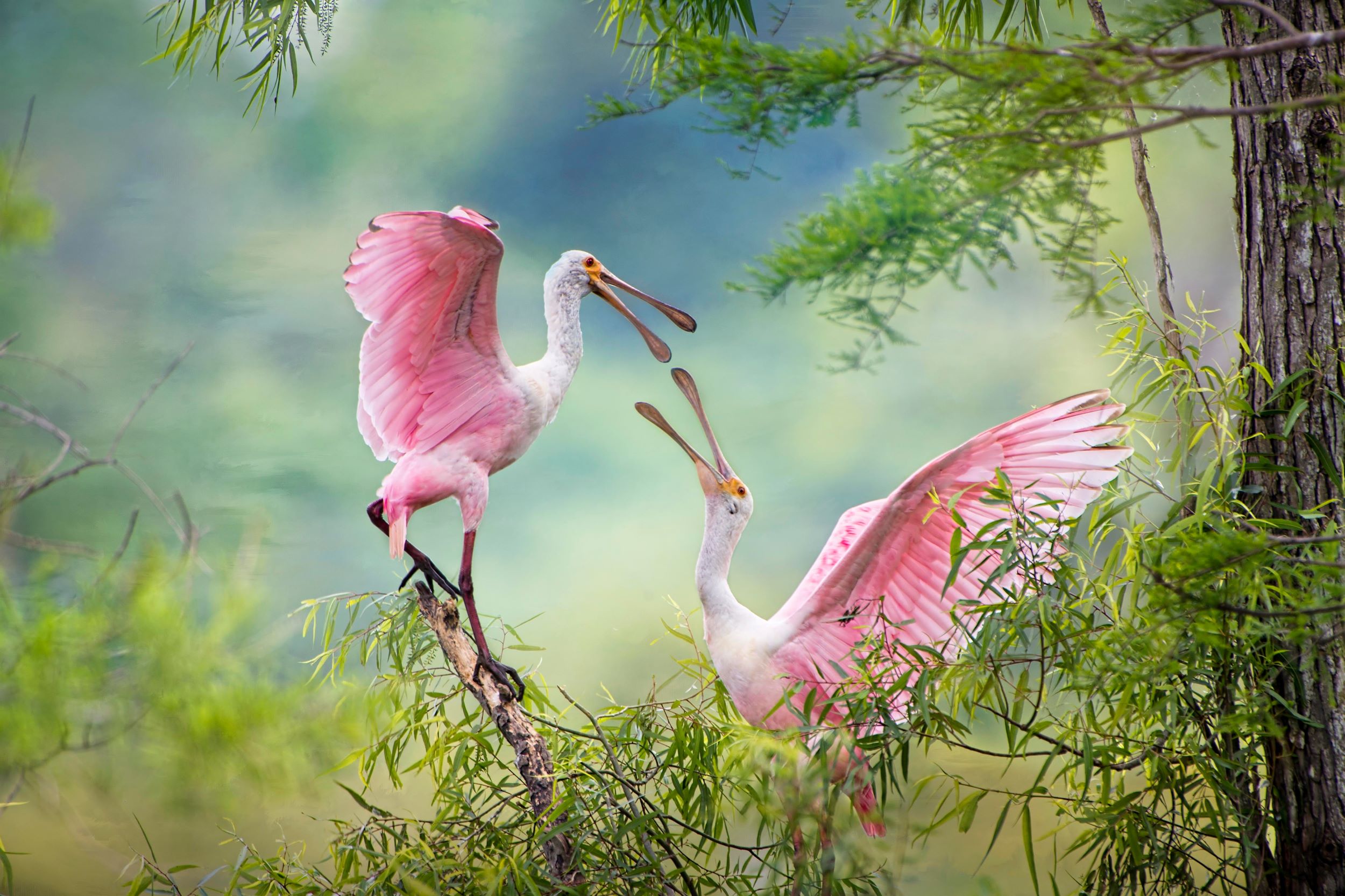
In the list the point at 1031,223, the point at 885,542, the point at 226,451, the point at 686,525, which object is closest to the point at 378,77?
the point at 226,451

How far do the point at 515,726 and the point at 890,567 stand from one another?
629 mm

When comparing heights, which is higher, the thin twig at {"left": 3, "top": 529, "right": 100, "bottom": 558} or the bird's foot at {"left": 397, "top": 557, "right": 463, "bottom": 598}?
the bird's foot at {"left": 397, "top": 557, "right": 463, "bottom": 598}

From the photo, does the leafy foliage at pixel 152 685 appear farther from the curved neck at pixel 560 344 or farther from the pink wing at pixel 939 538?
the pink wing at pixel 939 538

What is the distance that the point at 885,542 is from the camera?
1598 millimetres

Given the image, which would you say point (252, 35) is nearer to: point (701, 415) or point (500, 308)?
point (500, 308)

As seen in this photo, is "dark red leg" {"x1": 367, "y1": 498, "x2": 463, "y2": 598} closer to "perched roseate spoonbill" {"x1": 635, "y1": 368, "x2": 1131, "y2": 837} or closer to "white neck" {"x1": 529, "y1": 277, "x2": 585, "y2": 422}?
"white neck" {"x1": 529, "y1": 277, "x2": 585, "y2": 422}

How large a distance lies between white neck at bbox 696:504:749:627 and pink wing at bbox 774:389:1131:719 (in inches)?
4.0

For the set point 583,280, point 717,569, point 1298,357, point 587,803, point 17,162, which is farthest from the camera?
point 17,162

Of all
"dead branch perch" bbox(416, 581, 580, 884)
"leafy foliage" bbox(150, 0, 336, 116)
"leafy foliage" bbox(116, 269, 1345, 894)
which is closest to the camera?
"leafy foliage" bbox(116, 269, 1345, 894)

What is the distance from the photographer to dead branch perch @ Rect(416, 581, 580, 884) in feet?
5.11

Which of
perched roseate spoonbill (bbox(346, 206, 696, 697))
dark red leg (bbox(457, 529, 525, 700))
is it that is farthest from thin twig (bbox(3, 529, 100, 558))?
dark red leg (bbox(457, 529, 525, 700))

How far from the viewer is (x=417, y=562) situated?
1780 millimetres

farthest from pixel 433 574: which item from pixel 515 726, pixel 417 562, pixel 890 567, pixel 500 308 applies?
pixel 500 308

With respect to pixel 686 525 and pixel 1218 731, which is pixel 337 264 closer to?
pixel 686 525
